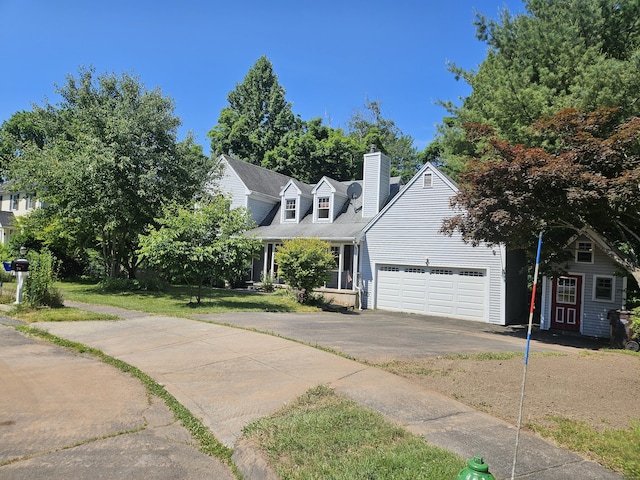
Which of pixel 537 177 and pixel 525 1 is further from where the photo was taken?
pixel 525 1

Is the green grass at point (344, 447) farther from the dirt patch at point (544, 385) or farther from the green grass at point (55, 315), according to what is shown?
the green grass at point (55, 315)

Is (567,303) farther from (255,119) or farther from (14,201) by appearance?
(14,201)

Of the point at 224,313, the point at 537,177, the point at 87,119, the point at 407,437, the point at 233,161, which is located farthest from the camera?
the point at 233,161

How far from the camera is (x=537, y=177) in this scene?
1109 centimetres

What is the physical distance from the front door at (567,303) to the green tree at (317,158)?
955 inches

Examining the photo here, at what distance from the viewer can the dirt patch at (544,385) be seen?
5.20m

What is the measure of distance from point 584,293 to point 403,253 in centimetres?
705

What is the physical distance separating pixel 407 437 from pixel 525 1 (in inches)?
849

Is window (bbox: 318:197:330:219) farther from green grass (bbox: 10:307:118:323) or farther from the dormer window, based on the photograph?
green grass (bbox: 10:307:118:323)

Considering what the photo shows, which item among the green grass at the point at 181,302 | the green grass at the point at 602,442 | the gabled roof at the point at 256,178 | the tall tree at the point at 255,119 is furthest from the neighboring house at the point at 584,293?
the tall tree at the point at 255,119

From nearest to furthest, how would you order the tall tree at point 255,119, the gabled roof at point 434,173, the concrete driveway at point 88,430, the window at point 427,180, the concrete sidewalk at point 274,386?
the concrete driveway at point 88,430
the concrete sidewalk at point 274,386
the gabled roof at point 434,173
the window at point 427,180
the tall tree at point 255,119

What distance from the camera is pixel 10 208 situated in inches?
1614

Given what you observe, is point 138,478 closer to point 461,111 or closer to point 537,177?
point 537,177

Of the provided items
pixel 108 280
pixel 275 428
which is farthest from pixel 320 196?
pixel 275 428
